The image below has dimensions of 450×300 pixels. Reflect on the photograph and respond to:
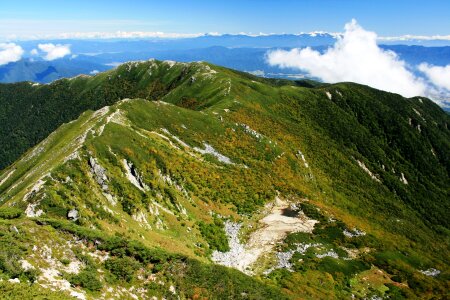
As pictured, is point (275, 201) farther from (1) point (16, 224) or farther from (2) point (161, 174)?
(1) point (16, 224)

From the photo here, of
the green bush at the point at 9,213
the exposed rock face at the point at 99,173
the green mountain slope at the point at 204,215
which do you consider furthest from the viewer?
the exposed rock face at the point at 99,173

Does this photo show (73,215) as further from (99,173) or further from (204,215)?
(204,215)

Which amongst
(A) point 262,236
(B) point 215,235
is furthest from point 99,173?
(A) point 262,236

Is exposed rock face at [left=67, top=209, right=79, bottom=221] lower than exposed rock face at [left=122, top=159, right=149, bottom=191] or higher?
higher

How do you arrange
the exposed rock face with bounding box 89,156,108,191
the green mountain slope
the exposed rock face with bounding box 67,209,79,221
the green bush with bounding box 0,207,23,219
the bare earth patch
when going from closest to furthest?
the green mountain slope, the green bush with bounding box 0,207,23,219, the exposed rock face with bounding box 67,209,79,221, the bare earth patch, the exposed rock face with bounding box 89,156,108,191

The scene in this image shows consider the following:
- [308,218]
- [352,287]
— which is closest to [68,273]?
[352,287]

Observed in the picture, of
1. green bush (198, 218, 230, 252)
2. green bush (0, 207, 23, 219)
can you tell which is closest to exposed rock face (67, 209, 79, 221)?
green bush (0, 207, 23, 219)

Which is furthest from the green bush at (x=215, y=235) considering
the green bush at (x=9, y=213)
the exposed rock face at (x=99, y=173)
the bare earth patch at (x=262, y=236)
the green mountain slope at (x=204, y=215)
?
the green bush at (x=9, y=213)

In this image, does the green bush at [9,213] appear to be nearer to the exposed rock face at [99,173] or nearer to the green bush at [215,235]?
the exposed rock face at [99,173]

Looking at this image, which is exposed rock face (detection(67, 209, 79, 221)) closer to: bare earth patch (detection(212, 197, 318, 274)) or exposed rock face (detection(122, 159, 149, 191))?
exposed rock face (detection(122, 159, 149, 191))
